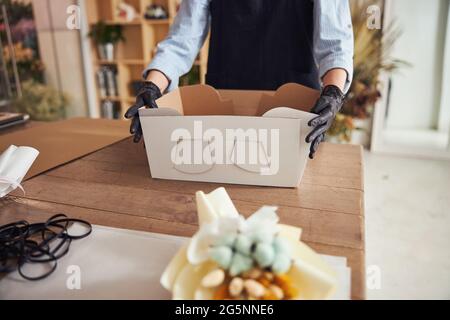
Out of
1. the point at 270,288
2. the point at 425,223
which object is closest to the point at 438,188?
the point at 425,223

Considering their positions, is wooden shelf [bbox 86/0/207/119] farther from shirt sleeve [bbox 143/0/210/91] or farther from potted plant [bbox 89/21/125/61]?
shirt sleeve [bbox 143/0/210/91]

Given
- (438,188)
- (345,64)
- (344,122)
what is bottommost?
(438,188)

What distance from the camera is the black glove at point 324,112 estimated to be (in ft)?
2.36

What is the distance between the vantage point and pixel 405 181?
2768 mm

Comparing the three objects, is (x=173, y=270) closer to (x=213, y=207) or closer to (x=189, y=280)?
(x=189, y=280)

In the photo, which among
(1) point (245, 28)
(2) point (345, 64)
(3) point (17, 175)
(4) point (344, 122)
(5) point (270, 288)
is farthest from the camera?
(4) point (344, 122)

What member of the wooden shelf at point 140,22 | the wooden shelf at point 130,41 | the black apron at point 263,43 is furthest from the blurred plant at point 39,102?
the black apron at point 263,43

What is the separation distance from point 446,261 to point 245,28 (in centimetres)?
147

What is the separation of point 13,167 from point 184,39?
0.65 m

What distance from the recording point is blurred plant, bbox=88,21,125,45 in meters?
3.60

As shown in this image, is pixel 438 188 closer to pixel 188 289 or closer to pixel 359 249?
pixel 359 249

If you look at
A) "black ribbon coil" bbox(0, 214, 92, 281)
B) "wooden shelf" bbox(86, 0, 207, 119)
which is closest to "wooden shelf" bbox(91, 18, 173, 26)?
"wooden shelf" bbox(86, 0, 207, 119)

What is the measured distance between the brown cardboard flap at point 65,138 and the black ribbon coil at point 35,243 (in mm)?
309

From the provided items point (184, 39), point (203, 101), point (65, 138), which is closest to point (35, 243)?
point (203, 101)
